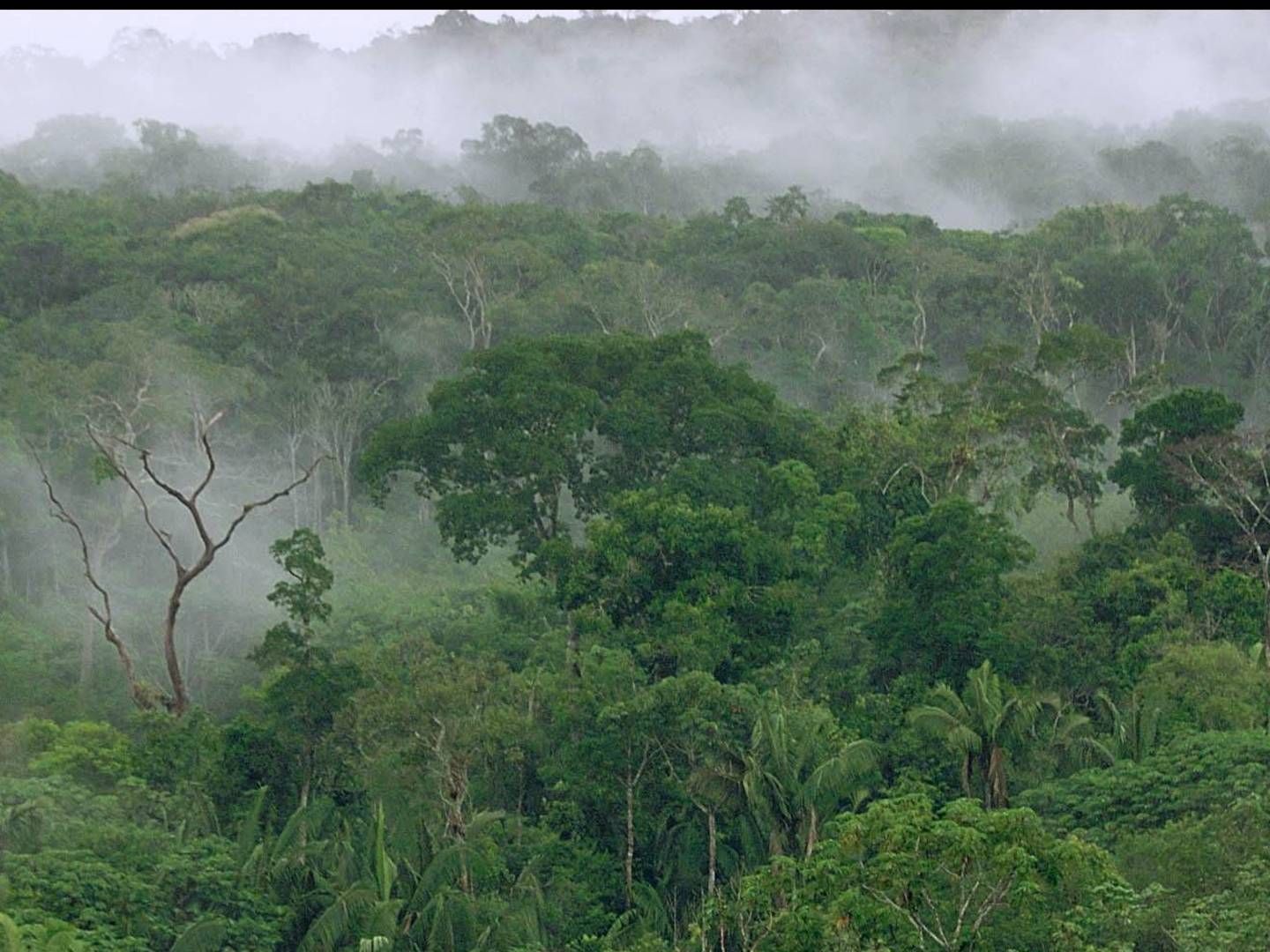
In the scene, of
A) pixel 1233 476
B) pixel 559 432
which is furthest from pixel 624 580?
pixel 1233 476

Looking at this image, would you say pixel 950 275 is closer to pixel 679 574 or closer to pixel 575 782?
pixel 679 574

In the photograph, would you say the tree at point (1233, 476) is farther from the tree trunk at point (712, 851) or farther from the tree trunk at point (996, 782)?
the tree trunk at point (712, 851)

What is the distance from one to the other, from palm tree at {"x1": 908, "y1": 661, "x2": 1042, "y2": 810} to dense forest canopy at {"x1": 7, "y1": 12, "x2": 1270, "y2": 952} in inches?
1.9

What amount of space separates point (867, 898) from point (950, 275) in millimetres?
20564

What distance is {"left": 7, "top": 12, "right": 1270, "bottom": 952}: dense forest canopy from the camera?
13.0 metres

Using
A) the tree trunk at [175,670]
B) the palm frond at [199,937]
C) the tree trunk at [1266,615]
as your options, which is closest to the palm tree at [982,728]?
the tree trunk at [1266,615]

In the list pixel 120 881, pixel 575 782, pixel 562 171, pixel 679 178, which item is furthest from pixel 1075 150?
pixel 120 881

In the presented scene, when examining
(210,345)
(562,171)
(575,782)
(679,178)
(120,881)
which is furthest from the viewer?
(679,178)

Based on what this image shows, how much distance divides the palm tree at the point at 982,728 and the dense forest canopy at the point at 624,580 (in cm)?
5

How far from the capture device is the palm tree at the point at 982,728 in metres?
14.7

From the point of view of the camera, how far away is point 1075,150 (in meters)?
49.8

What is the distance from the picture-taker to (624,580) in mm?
17578

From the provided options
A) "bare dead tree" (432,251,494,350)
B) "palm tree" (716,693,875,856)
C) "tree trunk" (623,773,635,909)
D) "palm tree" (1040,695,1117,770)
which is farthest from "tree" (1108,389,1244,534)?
"bare dead tree" (432,251,494,350)

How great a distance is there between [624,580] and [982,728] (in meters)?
4.05
